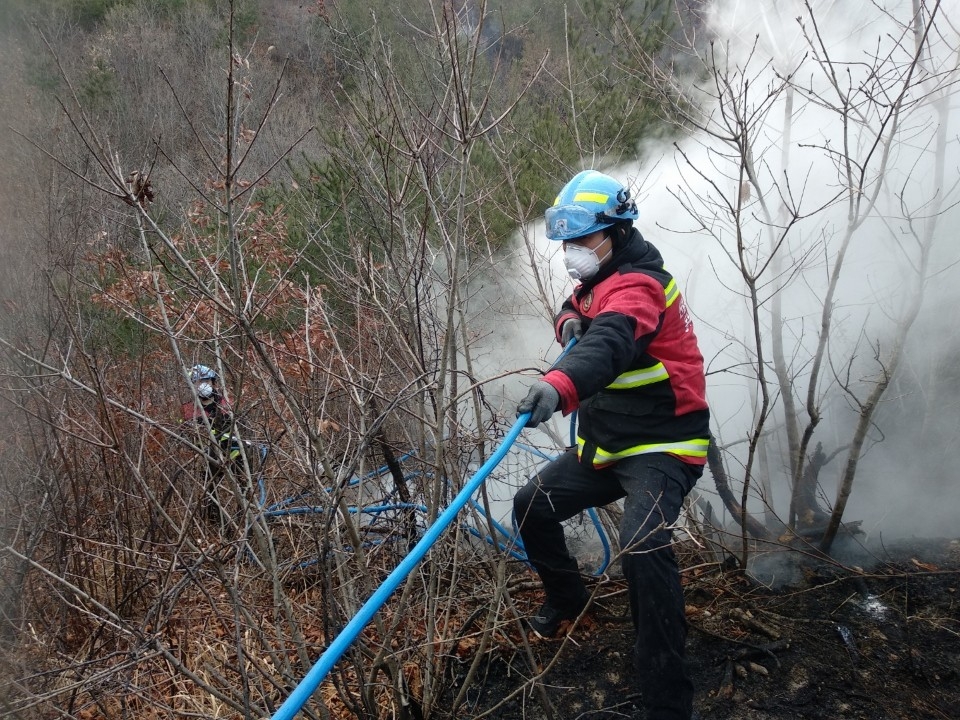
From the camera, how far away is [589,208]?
3.31m

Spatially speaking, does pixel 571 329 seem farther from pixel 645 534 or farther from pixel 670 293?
pixel 645 534

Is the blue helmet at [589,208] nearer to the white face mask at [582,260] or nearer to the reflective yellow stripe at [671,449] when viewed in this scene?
the white face mask at [582,260]

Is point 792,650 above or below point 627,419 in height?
below

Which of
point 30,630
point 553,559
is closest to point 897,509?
point 553,559

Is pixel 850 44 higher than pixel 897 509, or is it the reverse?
pixel 850 44

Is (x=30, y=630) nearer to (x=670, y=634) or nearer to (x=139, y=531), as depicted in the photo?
(x=139, y=531)

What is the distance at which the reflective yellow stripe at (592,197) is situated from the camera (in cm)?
331

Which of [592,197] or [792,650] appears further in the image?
[792,650]

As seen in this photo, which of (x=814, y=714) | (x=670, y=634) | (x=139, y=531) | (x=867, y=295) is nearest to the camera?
(x=670, y=634)

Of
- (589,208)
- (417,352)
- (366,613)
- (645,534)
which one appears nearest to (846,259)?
(589,208)

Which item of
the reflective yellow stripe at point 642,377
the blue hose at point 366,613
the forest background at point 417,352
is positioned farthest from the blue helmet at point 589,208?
the blue hose at point 366,613

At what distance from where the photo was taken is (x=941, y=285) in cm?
571

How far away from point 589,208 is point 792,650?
2.24 metres

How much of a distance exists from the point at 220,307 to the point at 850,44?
5.40 meters
